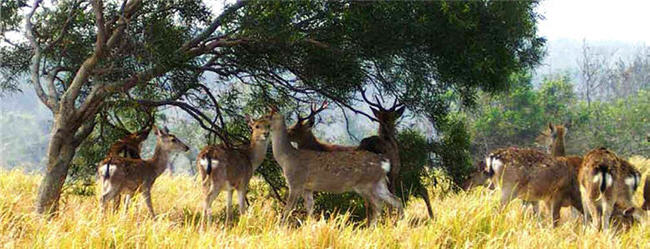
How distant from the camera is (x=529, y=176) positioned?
1045 centimetres

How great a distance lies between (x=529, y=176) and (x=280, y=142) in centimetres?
324

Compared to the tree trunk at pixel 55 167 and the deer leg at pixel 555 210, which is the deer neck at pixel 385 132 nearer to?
the deer leg at pixel 555 210

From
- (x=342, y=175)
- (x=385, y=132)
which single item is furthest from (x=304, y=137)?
(x=342, y=175)

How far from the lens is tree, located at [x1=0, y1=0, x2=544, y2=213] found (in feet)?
33.0

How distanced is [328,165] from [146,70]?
2.61 meters

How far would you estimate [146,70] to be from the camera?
34.4 ft

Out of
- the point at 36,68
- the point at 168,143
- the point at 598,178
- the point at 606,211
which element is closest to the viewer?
the point at 606,211

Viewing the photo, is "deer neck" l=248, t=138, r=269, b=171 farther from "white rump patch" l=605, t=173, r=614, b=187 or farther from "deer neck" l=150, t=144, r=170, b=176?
"white rump patch" l=605, t=173, r=614, b=187

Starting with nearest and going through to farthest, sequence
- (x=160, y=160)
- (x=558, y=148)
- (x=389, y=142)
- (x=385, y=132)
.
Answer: (x=389, y=142) → (x=385, y=132) → (x=160, y=160) → (x=558, y=148)

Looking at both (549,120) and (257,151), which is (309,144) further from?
(549,120)

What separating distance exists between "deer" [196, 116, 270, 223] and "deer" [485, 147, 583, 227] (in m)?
3.06

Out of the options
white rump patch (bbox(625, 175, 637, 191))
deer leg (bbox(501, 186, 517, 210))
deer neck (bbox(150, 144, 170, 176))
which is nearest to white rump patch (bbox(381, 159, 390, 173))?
deer leg (bbox(501, 186, 517, 210))

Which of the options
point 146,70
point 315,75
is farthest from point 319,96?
point 146,70

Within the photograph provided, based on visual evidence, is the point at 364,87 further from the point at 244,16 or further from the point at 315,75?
the point at 244,16
